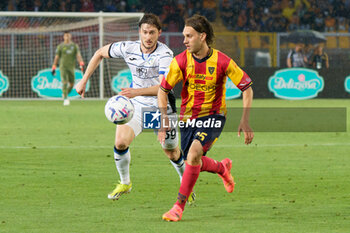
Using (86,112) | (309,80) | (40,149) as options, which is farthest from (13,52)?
(40,149)

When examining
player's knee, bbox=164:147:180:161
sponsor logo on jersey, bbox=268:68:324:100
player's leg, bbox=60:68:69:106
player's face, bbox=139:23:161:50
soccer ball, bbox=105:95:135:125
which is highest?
player's face, bbox=139:23:161:50

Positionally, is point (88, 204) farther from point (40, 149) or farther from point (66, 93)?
point (66, 93)

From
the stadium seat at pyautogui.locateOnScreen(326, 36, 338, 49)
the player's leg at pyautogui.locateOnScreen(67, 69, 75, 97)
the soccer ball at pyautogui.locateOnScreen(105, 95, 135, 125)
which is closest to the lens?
the soccer ball at pyautogui.locateOnScreen(105, 95, 135, 125)

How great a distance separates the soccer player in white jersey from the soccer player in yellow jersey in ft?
2.38

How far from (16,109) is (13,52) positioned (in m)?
4.20

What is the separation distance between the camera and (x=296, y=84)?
25312mm

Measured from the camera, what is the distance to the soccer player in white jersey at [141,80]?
7602 mm

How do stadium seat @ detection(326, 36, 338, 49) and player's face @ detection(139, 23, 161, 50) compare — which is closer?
player's face @ detection(139, 23, 161, 50)

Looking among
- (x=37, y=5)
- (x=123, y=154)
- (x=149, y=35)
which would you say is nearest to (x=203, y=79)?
(x=149, y=35)

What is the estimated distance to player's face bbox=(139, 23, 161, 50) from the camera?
24.9ft

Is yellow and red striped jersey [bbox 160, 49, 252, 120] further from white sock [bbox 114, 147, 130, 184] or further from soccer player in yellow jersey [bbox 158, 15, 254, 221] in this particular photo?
white sock [bbox 114, 147, 130, 184]

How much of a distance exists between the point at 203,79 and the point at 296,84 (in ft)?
62.1

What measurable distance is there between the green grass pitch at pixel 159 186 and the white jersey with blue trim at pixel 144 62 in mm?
1136

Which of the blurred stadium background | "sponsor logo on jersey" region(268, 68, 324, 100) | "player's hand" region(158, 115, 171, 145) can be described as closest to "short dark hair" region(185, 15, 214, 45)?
"player's hand" region(158, 115, 171, 145)
